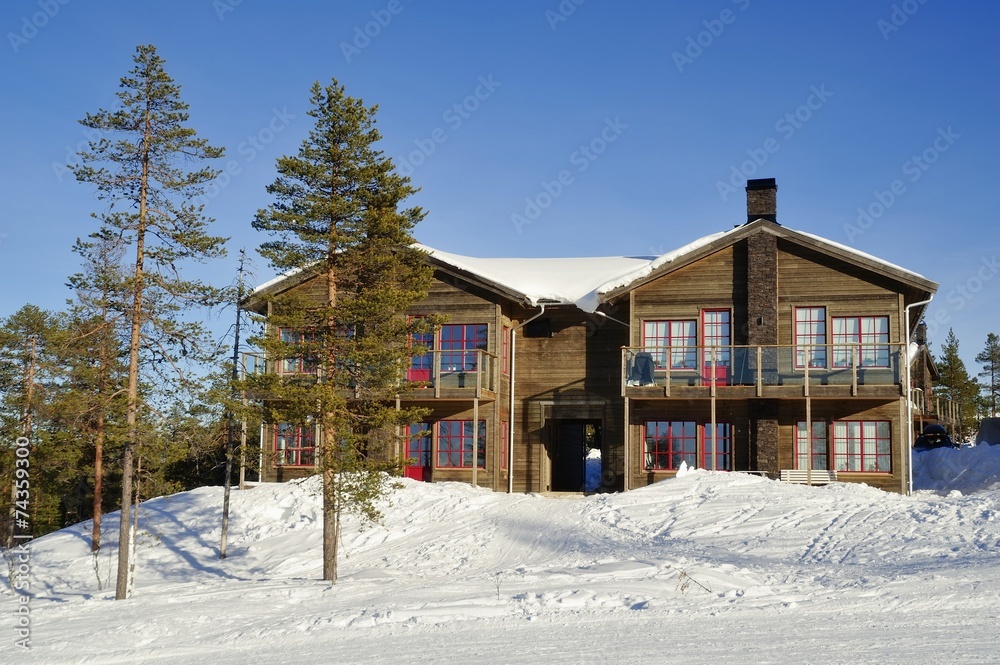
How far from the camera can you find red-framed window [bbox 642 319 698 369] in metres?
23.1

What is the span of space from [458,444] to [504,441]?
3.94 feet

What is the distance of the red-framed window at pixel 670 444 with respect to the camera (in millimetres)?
23603

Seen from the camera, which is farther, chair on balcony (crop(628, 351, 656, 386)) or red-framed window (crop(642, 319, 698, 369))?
red-framed window (crop(642, 319, 698, 369))

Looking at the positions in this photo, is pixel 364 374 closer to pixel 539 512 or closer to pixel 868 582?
pixel 539 512

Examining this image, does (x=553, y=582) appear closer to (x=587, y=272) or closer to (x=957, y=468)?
(x=587, y=272)

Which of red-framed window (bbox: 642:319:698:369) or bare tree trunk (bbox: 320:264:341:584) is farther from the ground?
red-framed window (bbox: 642:319:698:369)

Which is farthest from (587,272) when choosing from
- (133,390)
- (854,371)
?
(133,390)

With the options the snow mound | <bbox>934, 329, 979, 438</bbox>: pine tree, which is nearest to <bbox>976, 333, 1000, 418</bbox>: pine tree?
<bbox>934, 329, 979, 438</bbox>: pine tree

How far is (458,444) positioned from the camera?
24.5 metres

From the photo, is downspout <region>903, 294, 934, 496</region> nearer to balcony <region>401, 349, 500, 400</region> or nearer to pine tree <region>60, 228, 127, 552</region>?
balcony <region>401, 349, 500, 400</region>

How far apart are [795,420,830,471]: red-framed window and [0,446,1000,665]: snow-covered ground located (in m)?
2.22

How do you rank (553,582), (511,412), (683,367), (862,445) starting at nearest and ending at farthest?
(553,582), (862,445), (683,367), (511,412)

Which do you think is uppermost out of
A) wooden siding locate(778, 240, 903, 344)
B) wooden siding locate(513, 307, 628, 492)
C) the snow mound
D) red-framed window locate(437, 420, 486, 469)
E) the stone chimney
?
the stone chimney

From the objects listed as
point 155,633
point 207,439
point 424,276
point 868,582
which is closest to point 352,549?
point 207,439
